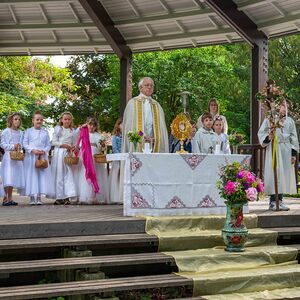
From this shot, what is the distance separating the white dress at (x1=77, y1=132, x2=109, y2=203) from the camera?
9273mm

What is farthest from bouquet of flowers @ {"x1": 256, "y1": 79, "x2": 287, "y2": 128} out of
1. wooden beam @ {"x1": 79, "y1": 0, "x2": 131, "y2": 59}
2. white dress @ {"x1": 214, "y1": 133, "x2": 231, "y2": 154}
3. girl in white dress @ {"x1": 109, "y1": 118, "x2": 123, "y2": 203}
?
wooden beam @ {"x1": 79, "y1": 0, "x2": 131, "y2": 59}

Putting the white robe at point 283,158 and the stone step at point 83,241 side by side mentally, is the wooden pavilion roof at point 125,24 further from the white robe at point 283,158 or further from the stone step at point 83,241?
the stone step at point 83,241

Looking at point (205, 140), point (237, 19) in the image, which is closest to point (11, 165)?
point (205, 140)

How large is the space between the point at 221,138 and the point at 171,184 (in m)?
1.62

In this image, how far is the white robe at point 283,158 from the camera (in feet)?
26.8

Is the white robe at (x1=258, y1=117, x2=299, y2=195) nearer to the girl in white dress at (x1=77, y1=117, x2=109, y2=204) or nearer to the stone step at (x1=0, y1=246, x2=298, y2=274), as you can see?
the stone step at (x1=0, y1=246, x2=298, y2=274)

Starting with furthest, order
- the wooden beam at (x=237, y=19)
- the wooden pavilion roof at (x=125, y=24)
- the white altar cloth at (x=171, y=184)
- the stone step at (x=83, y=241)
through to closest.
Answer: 1. the wooden pavilion roof at (x=125, y=24)
2. the wooden beam at (x=237, y=19)
3. the white altar cloth at (x=171, y=184)
4. the stone step at (x=83, y=241)

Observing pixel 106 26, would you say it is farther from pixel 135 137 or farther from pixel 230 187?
pixel 230 187

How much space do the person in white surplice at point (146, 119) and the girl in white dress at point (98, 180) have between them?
3.69 ft

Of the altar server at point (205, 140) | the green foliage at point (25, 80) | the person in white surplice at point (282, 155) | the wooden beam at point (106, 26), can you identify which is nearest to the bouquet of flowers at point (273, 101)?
the person in white surplice at point (282, 155)

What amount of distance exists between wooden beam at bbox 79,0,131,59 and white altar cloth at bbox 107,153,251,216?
5.10 m

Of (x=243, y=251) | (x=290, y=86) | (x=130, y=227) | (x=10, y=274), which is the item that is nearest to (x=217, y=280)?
(x=243, y=251)

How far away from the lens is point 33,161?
892cm

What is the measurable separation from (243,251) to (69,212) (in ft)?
8.03
